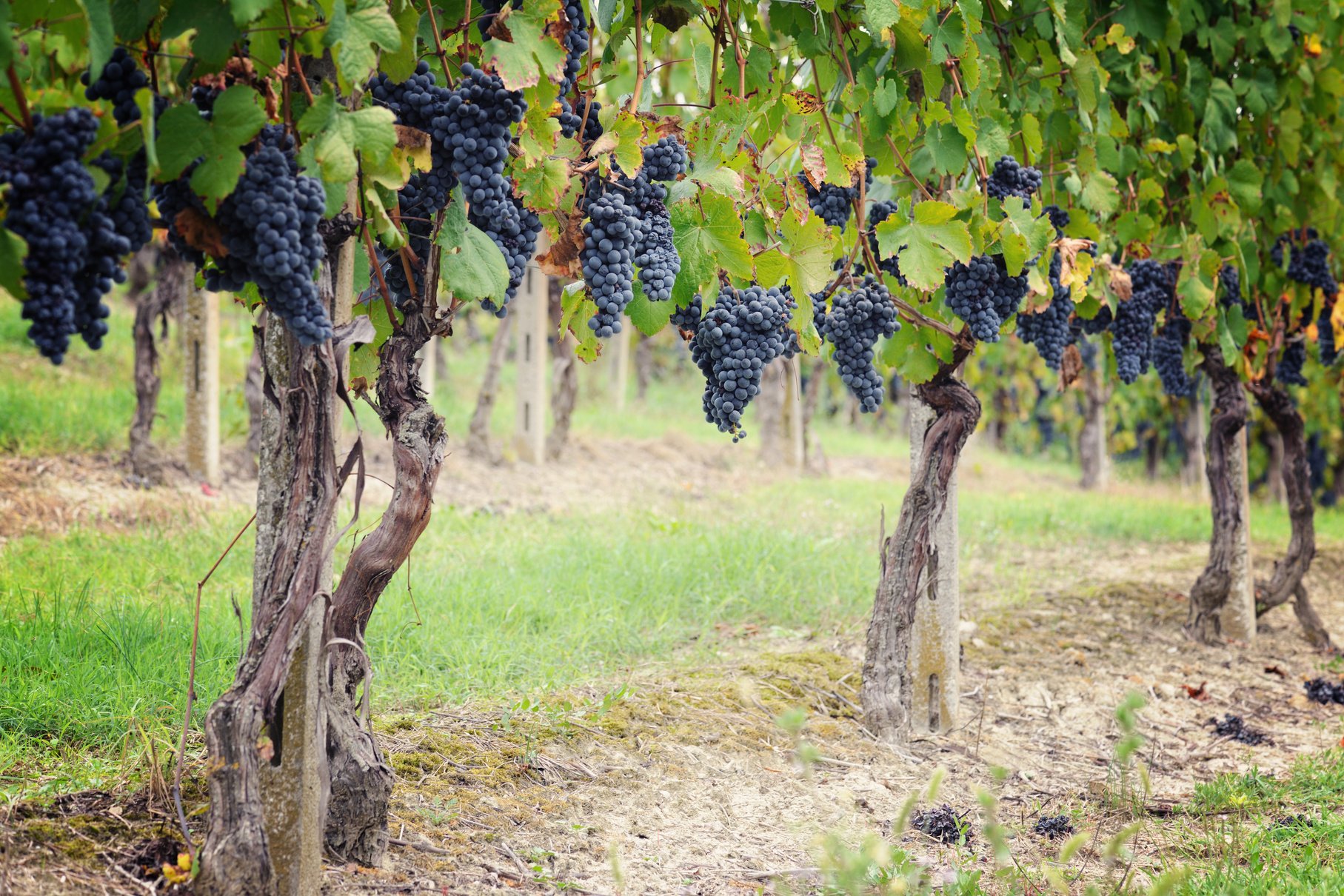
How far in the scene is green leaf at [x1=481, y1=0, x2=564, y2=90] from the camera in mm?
1908

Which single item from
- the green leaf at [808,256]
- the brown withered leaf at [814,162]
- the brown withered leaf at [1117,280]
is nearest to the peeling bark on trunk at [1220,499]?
the brown withered leaf at [1117,280]

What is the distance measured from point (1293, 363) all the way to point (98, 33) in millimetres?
5336

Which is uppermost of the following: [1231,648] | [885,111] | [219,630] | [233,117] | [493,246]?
[885,111]

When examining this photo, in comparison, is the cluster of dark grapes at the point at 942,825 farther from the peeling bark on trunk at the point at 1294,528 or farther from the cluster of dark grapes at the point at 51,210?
the peeling bark on trunk at the point at 1294,528

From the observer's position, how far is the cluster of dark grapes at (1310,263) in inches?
192

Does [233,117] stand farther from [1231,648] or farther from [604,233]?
[1231,648]

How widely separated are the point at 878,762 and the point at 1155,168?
2.61 m

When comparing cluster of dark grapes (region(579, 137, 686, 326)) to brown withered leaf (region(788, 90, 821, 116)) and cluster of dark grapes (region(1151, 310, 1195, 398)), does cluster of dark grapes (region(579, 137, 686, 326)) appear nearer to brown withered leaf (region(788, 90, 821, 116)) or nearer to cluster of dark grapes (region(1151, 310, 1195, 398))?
brown withered leaf (region(788, 90, 821, 116))

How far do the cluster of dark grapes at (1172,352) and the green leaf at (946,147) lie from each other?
88.1 inches

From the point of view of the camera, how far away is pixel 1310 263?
4895mm

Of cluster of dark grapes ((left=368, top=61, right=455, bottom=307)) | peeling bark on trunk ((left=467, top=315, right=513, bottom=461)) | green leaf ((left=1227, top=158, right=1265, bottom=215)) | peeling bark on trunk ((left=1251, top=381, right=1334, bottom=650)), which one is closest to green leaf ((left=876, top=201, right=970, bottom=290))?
cluster of dark grapes ((left=368, top=61, right=455, bottom=307))

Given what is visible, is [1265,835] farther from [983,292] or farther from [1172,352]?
[1172,352]

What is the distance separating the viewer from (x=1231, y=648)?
5113 mm

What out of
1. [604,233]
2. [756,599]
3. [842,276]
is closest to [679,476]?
[756,599]
